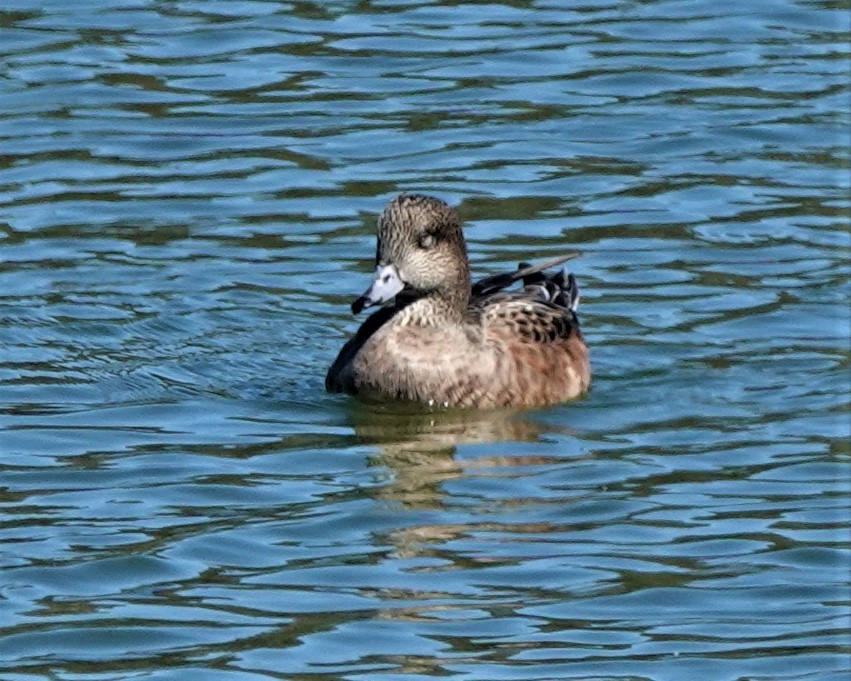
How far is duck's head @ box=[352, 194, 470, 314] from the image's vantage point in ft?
39.0

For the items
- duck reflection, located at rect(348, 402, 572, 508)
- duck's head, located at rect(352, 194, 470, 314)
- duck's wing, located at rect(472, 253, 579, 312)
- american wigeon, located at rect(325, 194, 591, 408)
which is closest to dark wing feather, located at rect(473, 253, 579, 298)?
duck's wing, located at rect(472, 253, 579, 312)

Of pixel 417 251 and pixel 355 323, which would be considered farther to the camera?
pixel 355 323

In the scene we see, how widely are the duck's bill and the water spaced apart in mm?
561

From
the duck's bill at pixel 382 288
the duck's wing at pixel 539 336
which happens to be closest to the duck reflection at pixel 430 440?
the duck's wing at pixel 539 336

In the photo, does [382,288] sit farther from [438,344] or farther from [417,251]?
[438,344]

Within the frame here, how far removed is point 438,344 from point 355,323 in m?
1.20

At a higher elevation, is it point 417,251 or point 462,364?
point 417,251

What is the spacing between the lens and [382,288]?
11812 mm

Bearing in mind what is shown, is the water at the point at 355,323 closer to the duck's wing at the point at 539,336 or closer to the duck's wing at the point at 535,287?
the duck's wing at the point at 539,336

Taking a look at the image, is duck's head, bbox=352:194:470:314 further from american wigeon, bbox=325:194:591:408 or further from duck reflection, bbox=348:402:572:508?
duck reflection, bbox=348:402:572:508

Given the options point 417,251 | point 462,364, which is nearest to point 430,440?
point 462,364

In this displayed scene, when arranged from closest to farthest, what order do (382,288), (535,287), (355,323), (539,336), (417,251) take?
(382,288), (417,251), (539,336), (535,287), (355,323)

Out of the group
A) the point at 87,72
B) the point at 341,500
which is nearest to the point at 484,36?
the point at 87,72

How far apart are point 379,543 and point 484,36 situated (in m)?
8.22
